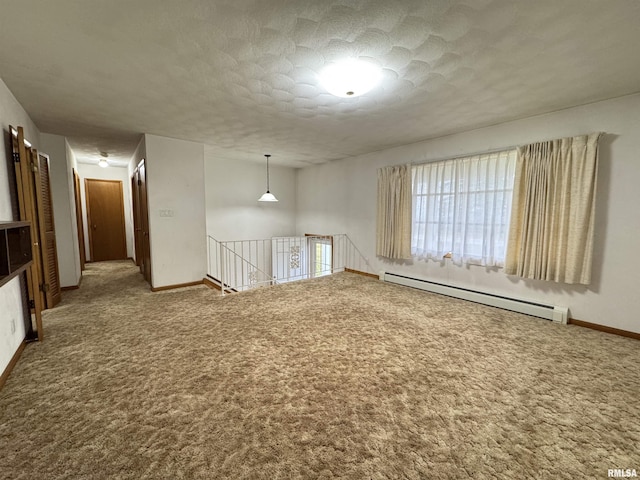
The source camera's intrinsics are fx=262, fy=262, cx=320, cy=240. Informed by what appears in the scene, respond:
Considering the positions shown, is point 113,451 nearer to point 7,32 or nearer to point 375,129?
point 7,32

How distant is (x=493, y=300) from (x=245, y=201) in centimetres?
531

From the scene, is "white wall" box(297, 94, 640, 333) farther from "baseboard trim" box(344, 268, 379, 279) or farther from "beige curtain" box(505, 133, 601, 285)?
"baseboard trim" box(344, 268, 379, 279)

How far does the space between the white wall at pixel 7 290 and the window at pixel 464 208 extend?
474 centimetres

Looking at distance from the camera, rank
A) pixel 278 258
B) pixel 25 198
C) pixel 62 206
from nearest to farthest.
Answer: pixel 25 198 < pixel 62 206 < pixel 278 258

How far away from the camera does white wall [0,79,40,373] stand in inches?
79.4

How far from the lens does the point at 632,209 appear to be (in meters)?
2.65

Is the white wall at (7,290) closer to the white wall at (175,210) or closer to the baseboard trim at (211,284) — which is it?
the white wall at (175,210)

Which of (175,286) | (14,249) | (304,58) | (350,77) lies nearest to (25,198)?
(14,249)

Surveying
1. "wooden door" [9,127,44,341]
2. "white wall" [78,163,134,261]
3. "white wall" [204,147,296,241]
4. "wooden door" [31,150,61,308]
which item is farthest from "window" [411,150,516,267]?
"white wall" [78,163,134,261]

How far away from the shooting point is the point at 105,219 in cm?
664

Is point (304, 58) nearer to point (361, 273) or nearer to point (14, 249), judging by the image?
point (14, 249)

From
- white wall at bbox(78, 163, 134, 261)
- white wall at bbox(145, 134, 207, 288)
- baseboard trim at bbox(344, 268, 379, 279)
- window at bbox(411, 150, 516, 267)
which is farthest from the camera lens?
white wall at bbox(78, 163, 134, 261)

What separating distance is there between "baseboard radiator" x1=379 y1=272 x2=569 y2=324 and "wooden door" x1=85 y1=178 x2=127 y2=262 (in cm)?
691

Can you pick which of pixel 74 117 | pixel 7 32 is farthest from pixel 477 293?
pixel 74 117
